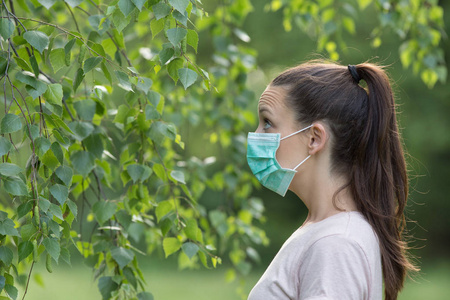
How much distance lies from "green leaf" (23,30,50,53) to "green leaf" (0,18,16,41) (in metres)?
0.04

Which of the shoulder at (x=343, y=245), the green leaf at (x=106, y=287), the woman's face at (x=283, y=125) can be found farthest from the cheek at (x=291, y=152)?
the green leaf at (x=106, y=287)

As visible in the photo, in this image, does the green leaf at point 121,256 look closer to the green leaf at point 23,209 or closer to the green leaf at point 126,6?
the green leaf at point 23,209

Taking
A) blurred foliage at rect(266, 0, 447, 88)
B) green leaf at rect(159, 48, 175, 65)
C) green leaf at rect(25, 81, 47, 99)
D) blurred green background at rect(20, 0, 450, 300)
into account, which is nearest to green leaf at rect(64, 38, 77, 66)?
green leaf at rect(25, 81, 47, 99)

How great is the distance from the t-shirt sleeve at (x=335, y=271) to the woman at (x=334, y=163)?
0.8 inches

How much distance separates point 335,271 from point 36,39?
34.2 inches

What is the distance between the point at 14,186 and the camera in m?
1.45

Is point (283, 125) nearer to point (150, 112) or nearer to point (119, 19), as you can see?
point (150, 112)

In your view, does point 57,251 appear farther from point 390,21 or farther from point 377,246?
point 390,21

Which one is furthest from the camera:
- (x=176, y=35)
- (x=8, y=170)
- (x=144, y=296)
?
(x=144, y=296)

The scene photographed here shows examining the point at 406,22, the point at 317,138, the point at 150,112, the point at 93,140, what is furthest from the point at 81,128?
the point at 406,22

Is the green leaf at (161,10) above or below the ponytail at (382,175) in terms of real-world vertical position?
above

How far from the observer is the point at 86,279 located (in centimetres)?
1047

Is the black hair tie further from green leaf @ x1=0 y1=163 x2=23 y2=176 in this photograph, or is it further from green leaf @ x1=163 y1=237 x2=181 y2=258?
green leaf @ x1=0 y1=163 x2=23 y2=176

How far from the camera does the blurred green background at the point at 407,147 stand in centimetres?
888
